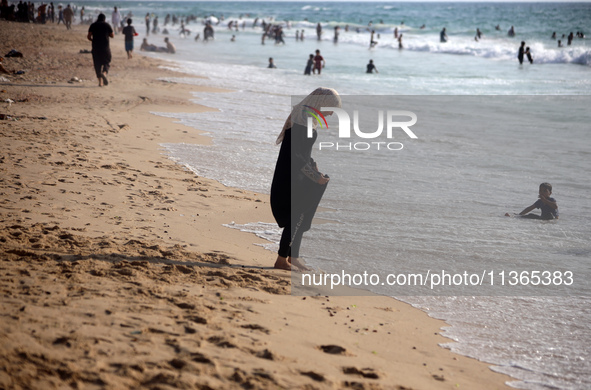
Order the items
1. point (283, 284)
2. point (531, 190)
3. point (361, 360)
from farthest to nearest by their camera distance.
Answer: point (531, 190) < point (283, 284) < point (361, 360)

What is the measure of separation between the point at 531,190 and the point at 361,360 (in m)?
7.01

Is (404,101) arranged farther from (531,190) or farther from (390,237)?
(390,237)

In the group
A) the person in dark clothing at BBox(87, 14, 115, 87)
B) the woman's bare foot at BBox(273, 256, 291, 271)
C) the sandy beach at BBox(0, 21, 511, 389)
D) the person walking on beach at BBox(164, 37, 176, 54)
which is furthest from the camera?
the person walking on beach at BBox(164, 37, 176, 54)

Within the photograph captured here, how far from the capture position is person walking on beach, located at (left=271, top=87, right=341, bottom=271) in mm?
5012

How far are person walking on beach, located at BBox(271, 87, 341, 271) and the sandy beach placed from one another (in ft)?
1.73

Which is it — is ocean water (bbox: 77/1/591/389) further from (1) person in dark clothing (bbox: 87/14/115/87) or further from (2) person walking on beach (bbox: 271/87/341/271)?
(1) person in dark clothing (bbox: 87/14/115/87)

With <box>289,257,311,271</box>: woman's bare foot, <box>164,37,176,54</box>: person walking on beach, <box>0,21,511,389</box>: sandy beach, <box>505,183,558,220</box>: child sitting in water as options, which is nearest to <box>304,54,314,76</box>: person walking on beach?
<box>164,37,176,54</box>: person walking on beach

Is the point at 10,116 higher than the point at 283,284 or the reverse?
higher

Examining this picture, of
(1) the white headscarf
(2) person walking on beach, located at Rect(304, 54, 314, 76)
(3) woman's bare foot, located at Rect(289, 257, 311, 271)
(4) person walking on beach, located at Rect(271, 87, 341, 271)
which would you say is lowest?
(3) woman's bare foot, located at Rect(289, 257, 311, 271)

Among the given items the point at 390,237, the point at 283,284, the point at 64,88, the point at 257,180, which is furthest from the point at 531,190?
the point at 64,88

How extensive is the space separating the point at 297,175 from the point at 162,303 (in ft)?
5.60

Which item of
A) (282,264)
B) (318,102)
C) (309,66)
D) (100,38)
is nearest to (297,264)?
(282,264)

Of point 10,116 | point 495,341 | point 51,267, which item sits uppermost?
point 10,116

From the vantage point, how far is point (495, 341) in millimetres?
4684
